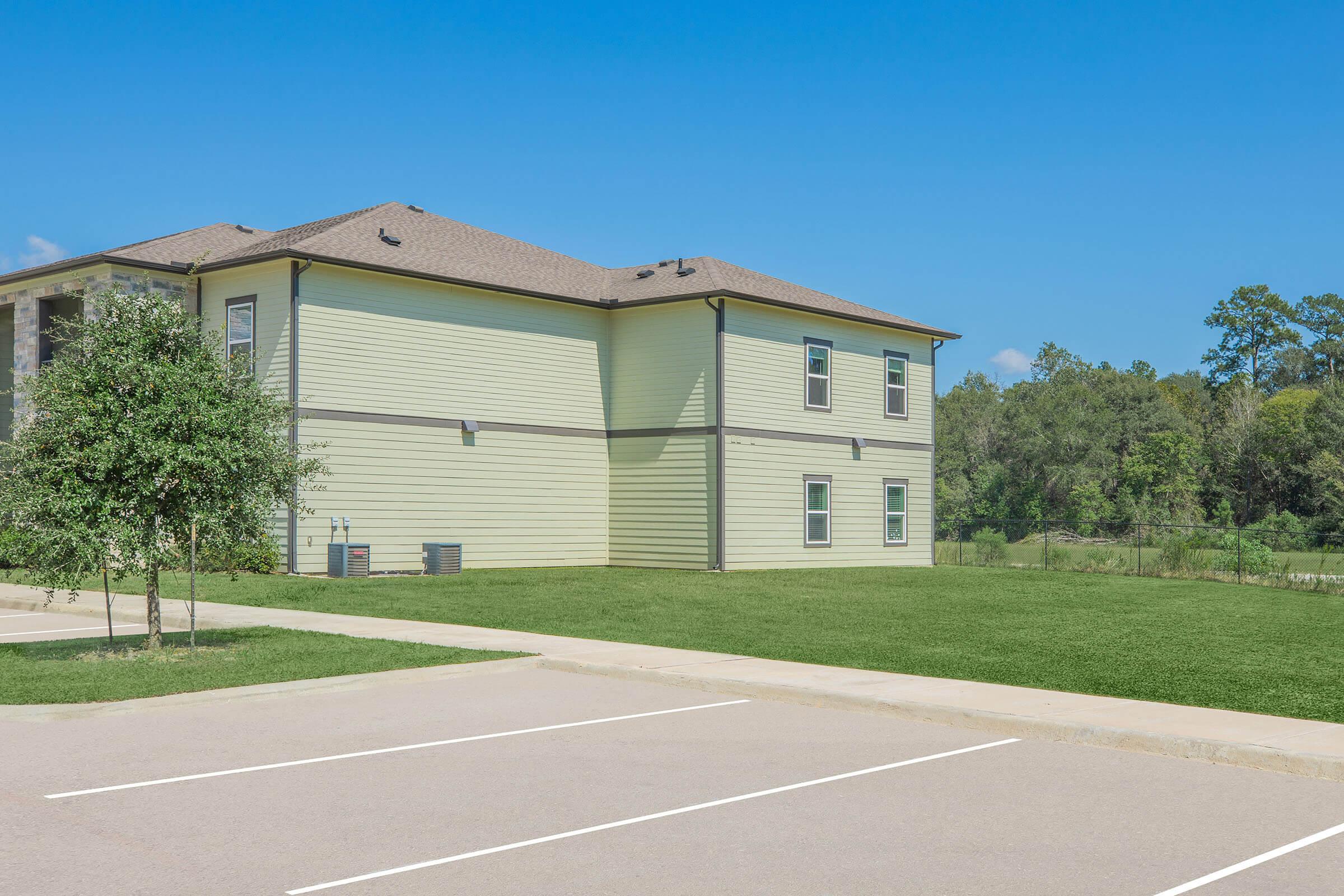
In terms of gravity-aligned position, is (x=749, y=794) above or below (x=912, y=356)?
Result: below

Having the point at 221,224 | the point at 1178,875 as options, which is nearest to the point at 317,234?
the point at 221,224

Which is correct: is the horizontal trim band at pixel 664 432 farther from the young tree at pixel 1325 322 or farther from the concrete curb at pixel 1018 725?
the young tree at pixel 1325 322

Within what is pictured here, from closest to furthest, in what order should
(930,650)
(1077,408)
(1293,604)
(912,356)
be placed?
(930,650)
(1293,604)
(912,356)
(1077,408)

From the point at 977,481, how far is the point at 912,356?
128 ft

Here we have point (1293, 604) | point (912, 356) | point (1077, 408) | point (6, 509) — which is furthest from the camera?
point (1077, 408)

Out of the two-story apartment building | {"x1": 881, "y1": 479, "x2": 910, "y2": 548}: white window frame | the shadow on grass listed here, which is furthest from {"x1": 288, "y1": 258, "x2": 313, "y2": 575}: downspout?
{"x1": 881, "y1": 479, "x2": 910, "y2": 548}: white window frame

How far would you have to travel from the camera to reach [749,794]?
24.0 ft

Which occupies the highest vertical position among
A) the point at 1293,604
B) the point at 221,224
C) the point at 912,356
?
the point at 221,224

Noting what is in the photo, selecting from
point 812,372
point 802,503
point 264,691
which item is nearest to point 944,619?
point 264,691

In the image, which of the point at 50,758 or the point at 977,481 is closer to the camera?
the point at 50,758

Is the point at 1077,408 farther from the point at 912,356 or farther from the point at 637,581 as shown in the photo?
the point at 637,581

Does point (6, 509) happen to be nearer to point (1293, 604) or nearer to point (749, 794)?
point (749, 794)

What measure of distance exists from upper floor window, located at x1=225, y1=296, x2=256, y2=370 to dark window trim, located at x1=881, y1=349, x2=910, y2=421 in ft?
53.8

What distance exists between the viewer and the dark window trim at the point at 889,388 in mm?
32875
